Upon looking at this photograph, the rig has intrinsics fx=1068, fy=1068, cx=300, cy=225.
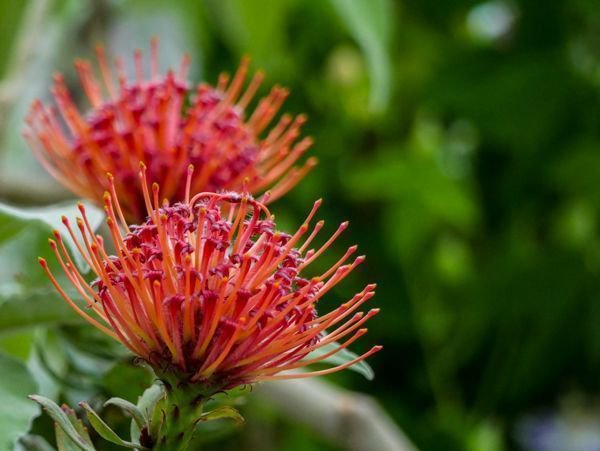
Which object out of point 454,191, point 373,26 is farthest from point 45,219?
point 454,191

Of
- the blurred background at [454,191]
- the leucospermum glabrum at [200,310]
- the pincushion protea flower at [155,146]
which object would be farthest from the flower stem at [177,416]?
the blurred background at [454,191]

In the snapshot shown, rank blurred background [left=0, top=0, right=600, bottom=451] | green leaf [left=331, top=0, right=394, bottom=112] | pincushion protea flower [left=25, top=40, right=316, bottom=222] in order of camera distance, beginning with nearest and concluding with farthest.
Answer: pincushion protea flower [left=25, top=40, right=316, bottom=222], green leaf [left=331, top=0, right=394, bottom=112], blurred background [left=0, top=0, right=600, bottom=451]

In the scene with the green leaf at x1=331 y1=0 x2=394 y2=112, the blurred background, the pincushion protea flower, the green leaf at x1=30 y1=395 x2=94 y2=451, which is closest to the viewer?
the green leaf at x1=30 y1=395 x2=94 y2=451

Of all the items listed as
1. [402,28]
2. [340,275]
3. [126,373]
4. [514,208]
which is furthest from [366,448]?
[402,28]

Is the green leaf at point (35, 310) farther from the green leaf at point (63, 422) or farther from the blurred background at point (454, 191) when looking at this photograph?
the blurred background at point (454, 191)

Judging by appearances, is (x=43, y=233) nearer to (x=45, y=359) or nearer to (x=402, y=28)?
(x=45, y=359)

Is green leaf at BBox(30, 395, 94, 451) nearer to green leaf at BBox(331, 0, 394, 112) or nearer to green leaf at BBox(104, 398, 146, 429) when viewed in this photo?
green leaf at BBox(104, 398, 146, 429)

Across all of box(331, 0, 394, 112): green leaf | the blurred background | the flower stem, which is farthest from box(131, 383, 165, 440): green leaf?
the blurred background
